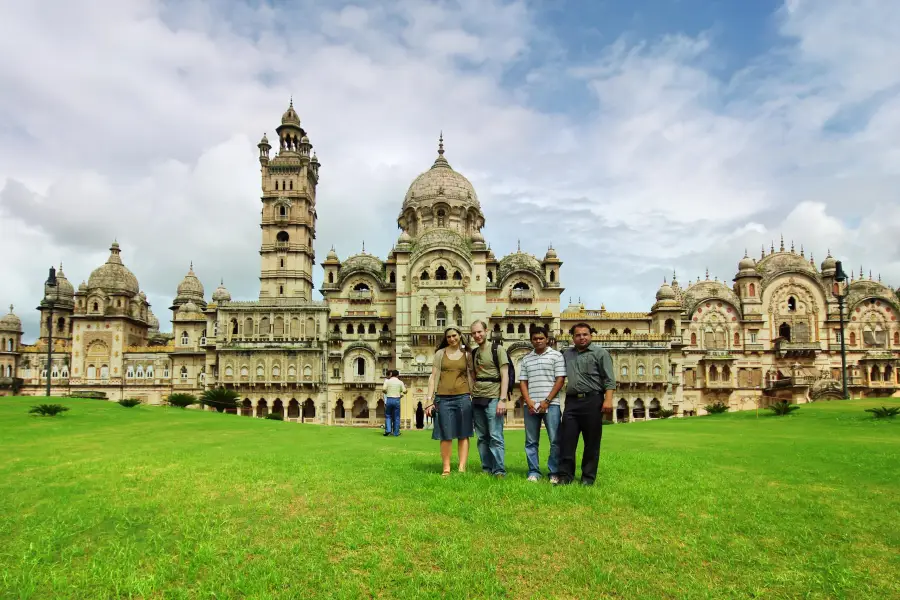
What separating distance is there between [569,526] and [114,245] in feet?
207

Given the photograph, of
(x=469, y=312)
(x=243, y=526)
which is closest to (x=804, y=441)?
(x=243, y=526)

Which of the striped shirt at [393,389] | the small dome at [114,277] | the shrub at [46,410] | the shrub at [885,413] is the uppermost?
the small dome at [114,277]

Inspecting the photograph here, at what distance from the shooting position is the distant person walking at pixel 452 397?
8852 mm

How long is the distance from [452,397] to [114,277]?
185 ft

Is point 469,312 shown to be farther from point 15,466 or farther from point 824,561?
point 824,561

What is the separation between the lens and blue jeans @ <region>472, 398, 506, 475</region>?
8.77 meters

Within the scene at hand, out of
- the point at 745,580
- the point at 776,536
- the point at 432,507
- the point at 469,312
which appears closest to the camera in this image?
the point at 745,580

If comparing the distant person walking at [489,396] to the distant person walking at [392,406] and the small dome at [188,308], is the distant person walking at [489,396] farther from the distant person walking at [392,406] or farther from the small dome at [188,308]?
the small dome at [188,308]

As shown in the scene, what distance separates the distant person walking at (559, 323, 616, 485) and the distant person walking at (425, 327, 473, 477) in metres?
1.49

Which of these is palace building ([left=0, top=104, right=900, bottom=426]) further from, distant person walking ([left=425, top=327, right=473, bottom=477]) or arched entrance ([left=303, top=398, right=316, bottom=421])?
distant person walking ([left=425, top=327, right=473, bottom=477])

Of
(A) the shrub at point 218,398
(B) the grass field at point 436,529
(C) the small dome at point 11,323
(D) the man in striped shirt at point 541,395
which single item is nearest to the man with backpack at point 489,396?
(D) the man in striped shirt at point 541,395

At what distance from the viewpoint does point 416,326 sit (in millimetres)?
43531

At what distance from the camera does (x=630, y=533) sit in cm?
599

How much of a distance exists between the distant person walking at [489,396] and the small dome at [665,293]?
43801 millimetres
